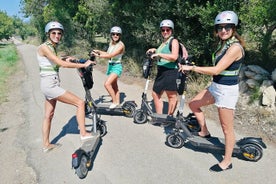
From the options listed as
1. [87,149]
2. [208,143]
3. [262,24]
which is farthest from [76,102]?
[262,24]

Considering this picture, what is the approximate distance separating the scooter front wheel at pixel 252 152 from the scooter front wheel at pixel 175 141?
1030 millimetres

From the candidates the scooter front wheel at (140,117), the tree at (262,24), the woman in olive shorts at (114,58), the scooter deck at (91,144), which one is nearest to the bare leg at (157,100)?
the scooter front wheel at (140,117)

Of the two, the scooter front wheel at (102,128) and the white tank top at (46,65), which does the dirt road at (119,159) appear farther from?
the white tank top at (46,65)

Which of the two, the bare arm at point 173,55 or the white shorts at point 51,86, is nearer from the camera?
the white shorts at point 51,86

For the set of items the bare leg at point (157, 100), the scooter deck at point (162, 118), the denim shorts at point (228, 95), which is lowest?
the scooter deck at point (162, 118)

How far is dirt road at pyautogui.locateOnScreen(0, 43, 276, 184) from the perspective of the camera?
3.79 metres

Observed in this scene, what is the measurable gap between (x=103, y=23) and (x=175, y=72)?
1067 cm

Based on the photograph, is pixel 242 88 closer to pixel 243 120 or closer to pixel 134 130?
pixel 243 120

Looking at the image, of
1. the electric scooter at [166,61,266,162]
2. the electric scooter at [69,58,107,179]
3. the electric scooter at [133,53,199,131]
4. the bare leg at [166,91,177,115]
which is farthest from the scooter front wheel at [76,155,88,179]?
the bare leg at [166,91,177,115]

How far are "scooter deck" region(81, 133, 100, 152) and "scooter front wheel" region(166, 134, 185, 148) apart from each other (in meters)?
1.31

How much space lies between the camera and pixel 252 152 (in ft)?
13.2

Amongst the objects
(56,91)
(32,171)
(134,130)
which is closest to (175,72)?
(134,130)

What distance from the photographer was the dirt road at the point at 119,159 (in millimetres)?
3785

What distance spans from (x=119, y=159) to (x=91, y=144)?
55 centimetres
